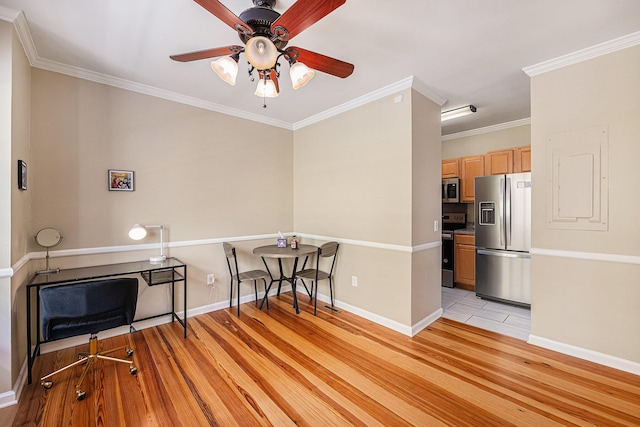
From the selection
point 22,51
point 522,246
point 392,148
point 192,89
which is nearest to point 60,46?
point 22,51

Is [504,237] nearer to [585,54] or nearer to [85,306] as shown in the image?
[585,54]

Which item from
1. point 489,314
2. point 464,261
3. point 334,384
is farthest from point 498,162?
point 334,384

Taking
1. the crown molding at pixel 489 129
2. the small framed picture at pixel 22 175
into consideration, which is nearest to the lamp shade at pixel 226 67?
the small framed picture at pixel 22 175

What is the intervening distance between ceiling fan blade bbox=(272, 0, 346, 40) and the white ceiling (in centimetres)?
39

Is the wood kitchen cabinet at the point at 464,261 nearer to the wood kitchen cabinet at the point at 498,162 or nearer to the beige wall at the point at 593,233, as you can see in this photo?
the wood kitchen cabinet at the point at 498,162

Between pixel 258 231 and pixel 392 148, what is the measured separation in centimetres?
215

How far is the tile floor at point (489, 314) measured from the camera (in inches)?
118

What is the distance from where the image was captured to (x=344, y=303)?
3580 millimetres

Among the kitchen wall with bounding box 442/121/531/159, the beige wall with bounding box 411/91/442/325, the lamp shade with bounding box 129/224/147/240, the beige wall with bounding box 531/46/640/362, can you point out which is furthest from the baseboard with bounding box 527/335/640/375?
the lamp shade with bounding box 129/224/147/240

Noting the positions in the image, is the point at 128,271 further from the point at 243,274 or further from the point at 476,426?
the point at 476,426

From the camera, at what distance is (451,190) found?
4738 mm

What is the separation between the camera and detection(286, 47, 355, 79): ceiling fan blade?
5.82 feet

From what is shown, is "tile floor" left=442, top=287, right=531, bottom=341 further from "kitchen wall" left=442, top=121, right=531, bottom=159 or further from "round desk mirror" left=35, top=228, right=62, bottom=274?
"round desk mirror" left=35, top=228, right=62, bottom=274

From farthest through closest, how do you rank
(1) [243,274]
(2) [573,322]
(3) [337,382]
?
(1) [243,274], (2) [573,322], (3) [337,382]
